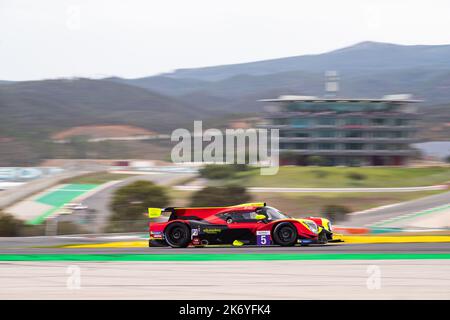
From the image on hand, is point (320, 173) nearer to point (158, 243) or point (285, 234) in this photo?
point (158, 243)

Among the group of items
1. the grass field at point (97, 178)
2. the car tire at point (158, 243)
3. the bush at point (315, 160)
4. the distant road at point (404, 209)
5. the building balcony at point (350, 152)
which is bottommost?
the distant road at point (404, 209)

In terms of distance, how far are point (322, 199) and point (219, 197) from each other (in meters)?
12.3

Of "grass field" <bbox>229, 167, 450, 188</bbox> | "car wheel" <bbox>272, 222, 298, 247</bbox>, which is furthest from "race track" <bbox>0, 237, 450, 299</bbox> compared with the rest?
"grass field" <bbox>229, 167, 450, 188</bbox>

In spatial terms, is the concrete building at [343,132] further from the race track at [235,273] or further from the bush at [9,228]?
the race track at [235,273]

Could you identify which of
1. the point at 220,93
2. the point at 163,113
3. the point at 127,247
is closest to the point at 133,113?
the point at 163,113

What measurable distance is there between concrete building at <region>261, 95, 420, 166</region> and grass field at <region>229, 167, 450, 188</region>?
528cm

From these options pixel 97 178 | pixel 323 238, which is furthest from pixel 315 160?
pixel 323 238

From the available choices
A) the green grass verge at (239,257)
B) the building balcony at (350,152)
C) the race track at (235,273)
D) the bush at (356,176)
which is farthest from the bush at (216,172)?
the green grass verge at (239,257)

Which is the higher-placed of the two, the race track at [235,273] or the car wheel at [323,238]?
the car wheel at [323,238]

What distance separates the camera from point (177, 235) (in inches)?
624

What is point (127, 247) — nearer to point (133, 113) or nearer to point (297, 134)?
point (297, 134)

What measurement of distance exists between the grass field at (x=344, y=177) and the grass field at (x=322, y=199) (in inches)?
315

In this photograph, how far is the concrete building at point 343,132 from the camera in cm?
8488

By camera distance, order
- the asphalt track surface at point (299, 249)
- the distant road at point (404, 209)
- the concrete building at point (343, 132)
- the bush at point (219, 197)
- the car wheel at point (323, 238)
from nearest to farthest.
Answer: the asphalt track surface at point (299, 249) < the car wheel at point (323, 238) < the distant road at point (404, 209) < the bush at point (219, 197) < the concrete building at point (343, 132)
